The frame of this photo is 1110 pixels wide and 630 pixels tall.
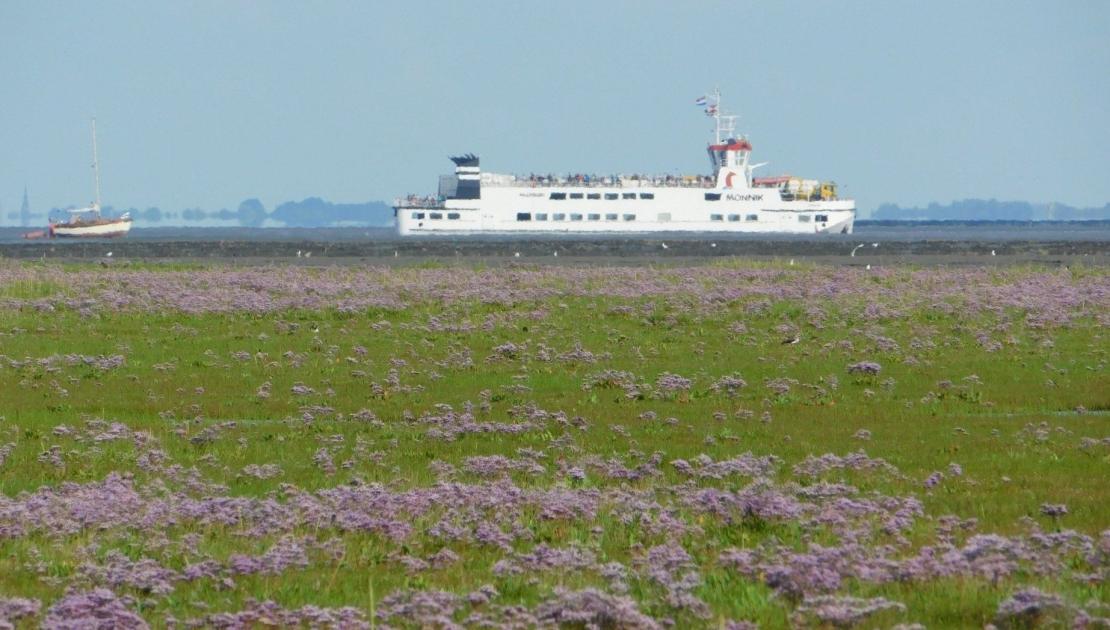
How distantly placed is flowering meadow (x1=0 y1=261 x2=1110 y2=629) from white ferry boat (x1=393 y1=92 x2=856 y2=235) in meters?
110

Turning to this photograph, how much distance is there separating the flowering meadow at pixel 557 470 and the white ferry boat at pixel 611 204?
110m

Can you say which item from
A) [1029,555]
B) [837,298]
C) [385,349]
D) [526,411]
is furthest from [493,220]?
[1029,555]

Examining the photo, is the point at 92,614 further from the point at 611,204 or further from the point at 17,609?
the point at 611,204

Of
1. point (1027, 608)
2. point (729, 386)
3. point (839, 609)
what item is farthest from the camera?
point (729, 386)

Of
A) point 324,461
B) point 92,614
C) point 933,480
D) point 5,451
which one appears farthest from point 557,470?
point 92,614

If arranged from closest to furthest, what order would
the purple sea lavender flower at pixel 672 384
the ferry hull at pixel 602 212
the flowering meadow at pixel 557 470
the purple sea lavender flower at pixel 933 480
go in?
the flowering meadow at pixel 557 470, the purple sea lavender flower at pixel 933 480, the purple sea lavender flower at pixel 672 384, the ferry hull at pixel 602 212

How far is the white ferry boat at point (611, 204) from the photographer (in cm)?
14775

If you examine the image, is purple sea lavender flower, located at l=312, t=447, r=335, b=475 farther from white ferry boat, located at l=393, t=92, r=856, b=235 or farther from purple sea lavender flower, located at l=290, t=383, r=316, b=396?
white ferry boat, located at l=393, t=92, r=856, b=235

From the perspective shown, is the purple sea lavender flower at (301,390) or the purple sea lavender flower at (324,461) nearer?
the purple sea lavender flower at (324,461)

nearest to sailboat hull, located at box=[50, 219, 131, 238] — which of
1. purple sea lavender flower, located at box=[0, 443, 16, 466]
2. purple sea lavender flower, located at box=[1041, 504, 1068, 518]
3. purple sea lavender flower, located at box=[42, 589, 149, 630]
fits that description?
purple sea lavender flower, located at box=[0, 443, 16, 466]

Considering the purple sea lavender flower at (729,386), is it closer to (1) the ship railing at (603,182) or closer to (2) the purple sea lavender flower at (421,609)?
(2) the purple sea lavender flower at (421,609)

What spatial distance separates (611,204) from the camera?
Answer: 14762cm

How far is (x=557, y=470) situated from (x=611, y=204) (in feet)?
431

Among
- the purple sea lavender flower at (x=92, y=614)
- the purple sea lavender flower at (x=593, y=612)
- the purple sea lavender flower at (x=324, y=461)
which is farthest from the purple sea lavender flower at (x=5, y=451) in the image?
the purple sea lavender flower at (x=593, y=612)
